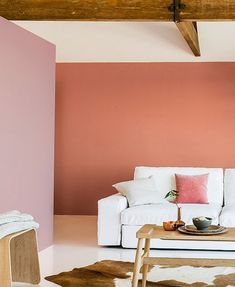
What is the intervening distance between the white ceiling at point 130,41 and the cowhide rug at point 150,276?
9.70 ft

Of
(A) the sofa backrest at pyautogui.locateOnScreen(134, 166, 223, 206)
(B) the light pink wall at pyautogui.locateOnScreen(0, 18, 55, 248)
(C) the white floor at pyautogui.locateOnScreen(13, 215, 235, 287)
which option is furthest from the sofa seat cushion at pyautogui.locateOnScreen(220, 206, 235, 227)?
(B) the light pink wall at pyautogui.locateOnScreen(0, 18, 55, 248)

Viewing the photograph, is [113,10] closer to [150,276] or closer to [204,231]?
[204,231]

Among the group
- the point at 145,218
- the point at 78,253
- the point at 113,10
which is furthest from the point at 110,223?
the point at 113,10

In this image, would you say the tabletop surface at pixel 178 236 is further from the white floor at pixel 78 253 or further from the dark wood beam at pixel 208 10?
the dark wood beam at pixel 208 10

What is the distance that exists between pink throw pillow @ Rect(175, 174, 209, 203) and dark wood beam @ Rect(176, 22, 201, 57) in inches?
62.7

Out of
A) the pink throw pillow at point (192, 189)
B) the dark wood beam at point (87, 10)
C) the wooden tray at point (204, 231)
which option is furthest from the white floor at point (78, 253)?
the dark wood beam at point (87, 10)

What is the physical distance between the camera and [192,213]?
5.99 m

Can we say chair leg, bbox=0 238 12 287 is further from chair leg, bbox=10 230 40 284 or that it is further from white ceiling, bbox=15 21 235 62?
white ceiling, bbox=15 21 235 62

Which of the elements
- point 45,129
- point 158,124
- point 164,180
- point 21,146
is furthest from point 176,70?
point 21,146

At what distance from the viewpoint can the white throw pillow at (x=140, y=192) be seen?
6387 millimetres

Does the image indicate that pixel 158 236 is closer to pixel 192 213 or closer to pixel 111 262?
pixel 111 262

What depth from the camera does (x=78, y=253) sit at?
5.85 metres

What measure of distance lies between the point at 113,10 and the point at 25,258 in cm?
241

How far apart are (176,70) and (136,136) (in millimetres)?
1138
